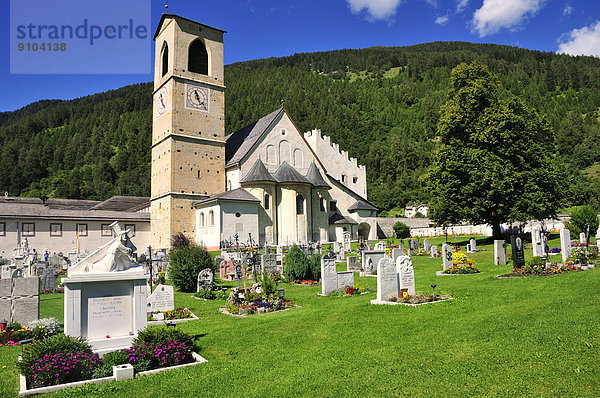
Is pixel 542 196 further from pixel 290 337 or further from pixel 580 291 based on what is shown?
pixel 290 337

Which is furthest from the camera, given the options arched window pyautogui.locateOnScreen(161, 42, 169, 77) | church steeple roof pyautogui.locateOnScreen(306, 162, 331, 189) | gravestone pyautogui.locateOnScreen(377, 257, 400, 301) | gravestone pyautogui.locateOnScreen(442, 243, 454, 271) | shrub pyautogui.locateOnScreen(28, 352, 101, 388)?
church steeple roof pyautogui.locateOnScreen(306, 162, 331, 189)

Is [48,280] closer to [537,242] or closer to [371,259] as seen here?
[371,259]

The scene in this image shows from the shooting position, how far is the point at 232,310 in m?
12.4

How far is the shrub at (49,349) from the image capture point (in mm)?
6578

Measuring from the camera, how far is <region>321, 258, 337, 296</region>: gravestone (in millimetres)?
14797

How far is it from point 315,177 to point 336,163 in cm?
769

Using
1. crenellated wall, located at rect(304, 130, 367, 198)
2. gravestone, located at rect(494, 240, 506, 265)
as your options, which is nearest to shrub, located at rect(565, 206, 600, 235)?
gravestone, located at rect(494, 240, 506, 265)

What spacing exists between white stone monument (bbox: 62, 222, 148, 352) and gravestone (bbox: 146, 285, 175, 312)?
13.7 feet

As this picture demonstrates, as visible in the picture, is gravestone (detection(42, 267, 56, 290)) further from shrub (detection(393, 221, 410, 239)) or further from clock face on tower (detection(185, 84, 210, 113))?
shrub (detection(393, 221, 410, 239))

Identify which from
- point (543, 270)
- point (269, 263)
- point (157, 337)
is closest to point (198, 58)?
point (269, 263)

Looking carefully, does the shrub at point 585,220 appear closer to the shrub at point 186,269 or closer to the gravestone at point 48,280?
the shrub at point 186,269

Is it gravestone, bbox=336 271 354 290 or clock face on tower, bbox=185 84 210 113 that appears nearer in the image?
gravestone, bbox=336 271 354 290

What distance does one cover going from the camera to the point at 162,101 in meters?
41.8

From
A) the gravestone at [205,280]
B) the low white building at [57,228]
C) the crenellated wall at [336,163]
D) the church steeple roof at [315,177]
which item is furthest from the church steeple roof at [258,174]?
the gravestone at [205,280]
